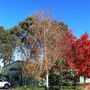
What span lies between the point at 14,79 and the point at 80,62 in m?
22.3

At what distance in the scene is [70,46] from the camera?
1785 inches

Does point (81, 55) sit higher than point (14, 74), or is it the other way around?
point (81, 55)

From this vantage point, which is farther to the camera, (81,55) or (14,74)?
(14,74)

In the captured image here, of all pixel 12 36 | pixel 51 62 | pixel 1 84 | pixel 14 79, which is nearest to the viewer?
pixel 51 62

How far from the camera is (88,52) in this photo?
43.2 meters

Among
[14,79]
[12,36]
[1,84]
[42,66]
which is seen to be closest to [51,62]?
[42,66]

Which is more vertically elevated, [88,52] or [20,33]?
[20,33]

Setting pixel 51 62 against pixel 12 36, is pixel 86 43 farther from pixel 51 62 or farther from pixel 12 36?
pixel 12 36

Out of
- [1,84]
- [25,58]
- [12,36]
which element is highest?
[12,36]

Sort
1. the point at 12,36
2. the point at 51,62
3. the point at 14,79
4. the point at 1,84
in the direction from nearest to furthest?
the point at 51,62
the point at 1,84
the point at 14,79
the point at 12,36

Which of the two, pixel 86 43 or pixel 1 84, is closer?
pixel 86 43

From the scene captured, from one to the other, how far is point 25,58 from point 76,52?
23.6ft

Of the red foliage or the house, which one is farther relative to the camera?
the house

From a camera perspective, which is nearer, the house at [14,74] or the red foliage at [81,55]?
the red foliage at [81,55]
